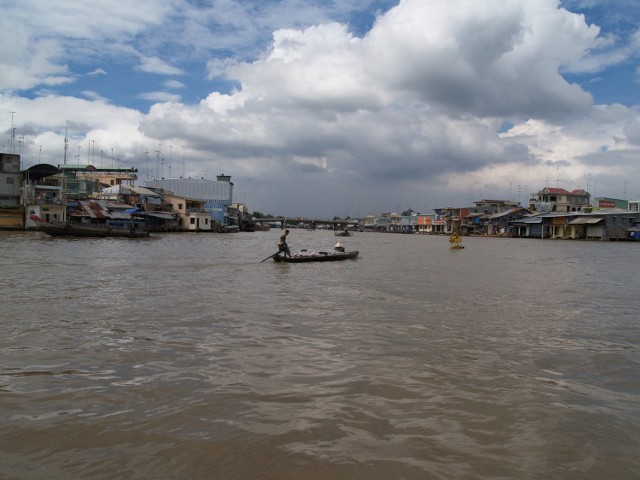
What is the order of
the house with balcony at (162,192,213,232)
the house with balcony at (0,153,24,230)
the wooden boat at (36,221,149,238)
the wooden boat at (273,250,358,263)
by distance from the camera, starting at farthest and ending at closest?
the house with balcony at (162,192,213,232), the house with balcony at (0,153,24,230), the wooden boat at (36,221,149,238), the wooden boat at (273,250,358,263)

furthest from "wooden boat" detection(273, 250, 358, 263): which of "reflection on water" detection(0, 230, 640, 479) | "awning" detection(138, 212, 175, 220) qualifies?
"awning" detection(138, 212, 175, 220)

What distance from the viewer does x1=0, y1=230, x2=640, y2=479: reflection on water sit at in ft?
11.0

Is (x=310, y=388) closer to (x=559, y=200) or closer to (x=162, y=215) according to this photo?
(x=162, y=215)

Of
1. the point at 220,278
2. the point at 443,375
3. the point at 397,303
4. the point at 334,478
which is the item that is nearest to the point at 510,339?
the point at 443,375

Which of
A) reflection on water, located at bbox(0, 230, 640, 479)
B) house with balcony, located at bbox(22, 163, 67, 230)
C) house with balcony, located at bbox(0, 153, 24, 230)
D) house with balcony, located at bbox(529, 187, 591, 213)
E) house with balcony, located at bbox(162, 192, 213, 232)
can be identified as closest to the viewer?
reflection on water, located at bbox(0, 230, 640, 479)

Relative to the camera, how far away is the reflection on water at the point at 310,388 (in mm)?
3348

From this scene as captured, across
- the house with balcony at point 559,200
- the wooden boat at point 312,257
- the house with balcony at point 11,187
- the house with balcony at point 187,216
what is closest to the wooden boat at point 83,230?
the house with balcony at point 11,187

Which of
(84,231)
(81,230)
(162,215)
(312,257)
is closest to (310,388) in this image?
(312,257)

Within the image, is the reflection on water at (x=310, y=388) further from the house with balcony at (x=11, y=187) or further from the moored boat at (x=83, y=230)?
the house with balcony at (x=11, y=187)

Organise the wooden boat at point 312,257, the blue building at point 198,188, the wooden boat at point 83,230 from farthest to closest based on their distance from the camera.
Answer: the blue building at point 198,188
the wooden boat at point 83,230
the wooden boat at point 312,257

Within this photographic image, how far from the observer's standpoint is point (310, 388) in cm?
478

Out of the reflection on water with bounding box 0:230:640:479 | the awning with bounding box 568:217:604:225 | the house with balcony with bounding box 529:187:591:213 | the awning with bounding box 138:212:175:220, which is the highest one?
the house with balcony with bounding box 529:187:591:213

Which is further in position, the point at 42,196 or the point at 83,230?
the point at 42,196

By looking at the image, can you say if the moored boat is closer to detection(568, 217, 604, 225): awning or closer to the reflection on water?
the reflection on water
